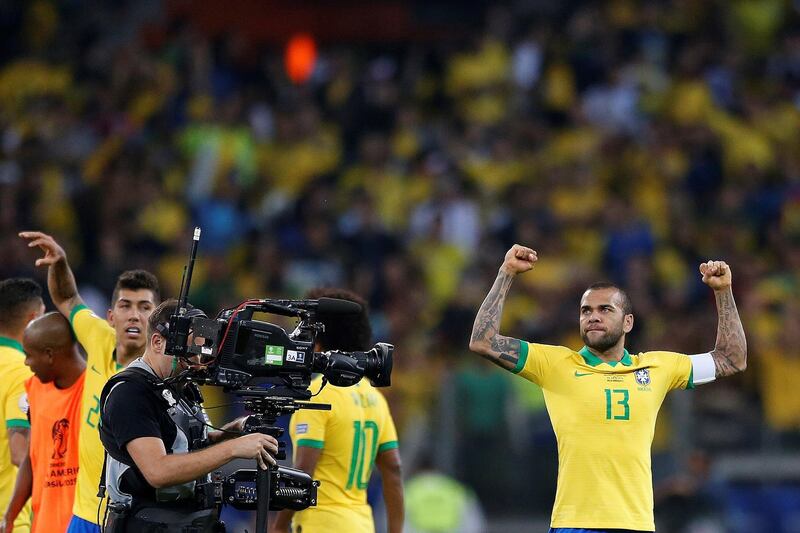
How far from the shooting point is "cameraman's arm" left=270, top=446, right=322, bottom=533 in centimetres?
775

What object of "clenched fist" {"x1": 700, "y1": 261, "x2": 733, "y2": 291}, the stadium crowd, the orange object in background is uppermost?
the orange object in background

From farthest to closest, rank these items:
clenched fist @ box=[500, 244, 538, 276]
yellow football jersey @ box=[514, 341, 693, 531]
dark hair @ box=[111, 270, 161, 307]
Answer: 1. dark hair @ box=[111, 270, 161, 307]
2. clenched fist @ box=[500, 244, 538, 276]
3. yellow football jersey @ box=[514, 341, 693, 531]

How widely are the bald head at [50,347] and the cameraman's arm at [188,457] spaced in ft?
5.60

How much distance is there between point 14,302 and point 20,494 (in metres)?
1.16

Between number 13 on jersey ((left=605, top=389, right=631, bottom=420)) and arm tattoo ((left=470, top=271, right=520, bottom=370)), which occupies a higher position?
arm tattoo ((left=470, top=271, right=520, bottom=370))

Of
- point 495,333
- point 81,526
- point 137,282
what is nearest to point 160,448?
point 81,526

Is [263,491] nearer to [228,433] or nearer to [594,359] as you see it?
[228,433]

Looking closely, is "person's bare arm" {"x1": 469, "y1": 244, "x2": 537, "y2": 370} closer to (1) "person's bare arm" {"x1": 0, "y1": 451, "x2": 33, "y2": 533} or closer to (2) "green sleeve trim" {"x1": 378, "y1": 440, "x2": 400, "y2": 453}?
(2) "green sleeve trim" {"x1": 378, "y1": 440, "x2": 400, "y2": 453}

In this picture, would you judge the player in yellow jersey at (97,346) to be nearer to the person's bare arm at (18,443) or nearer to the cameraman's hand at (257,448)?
the person's bare arm at (18,443)

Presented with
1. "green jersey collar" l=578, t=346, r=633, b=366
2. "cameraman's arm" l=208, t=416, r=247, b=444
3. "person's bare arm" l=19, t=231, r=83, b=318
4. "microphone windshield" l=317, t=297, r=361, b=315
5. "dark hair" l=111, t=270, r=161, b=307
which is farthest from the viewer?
"person's bare arm" l=19, t=231, r=83, b=318

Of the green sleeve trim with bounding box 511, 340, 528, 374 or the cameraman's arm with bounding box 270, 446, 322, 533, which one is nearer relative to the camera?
the green sleeve trim with bounding box 511, 340, 528, 374

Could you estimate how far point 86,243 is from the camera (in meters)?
15.7

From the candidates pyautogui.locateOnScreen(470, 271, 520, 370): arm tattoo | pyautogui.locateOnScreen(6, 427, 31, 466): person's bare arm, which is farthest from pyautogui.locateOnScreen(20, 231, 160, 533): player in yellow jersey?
pyautogui.locateOnScreen(470, 271, 520, 370): arm tattoo

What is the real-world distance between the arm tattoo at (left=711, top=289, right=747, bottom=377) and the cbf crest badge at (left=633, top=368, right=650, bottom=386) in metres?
0.41
